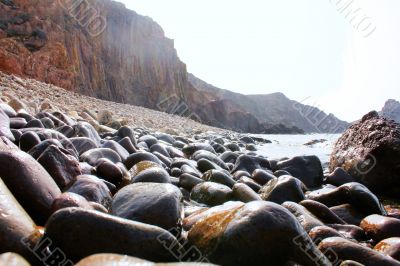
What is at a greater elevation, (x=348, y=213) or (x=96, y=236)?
(x=348, y=213)

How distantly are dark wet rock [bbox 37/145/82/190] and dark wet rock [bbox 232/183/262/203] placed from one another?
1.27m

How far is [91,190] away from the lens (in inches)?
92.0

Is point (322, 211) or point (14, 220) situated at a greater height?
point (322, 211)

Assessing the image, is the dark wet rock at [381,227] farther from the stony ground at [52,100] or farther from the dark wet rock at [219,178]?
the stony ground at [52,100]

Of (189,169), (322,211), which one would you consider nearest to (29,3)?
(189,169)

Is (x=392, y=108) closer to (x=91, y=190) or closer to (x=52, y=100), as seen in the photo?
(x=52, y=100)

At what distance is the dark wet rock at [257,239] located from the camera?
167cm

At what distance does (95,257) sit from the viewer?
1.27 meters

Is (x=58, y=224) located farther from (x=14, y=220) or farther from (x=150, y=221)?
(x=150, y=221)

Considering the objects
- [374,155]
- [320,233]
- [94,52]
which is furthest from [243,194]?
[94,52]

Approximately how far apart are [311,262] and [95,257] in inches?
Answer: 42.1

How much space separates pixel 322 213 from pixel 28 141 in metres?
2.61

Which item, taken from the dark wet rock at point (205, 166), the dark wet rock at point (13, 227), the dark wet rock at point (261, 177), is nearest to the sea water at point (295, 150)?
the dark wet rock at point (261, 177)

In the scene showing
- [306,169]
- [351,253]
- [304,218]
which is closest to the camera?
[351,253]
